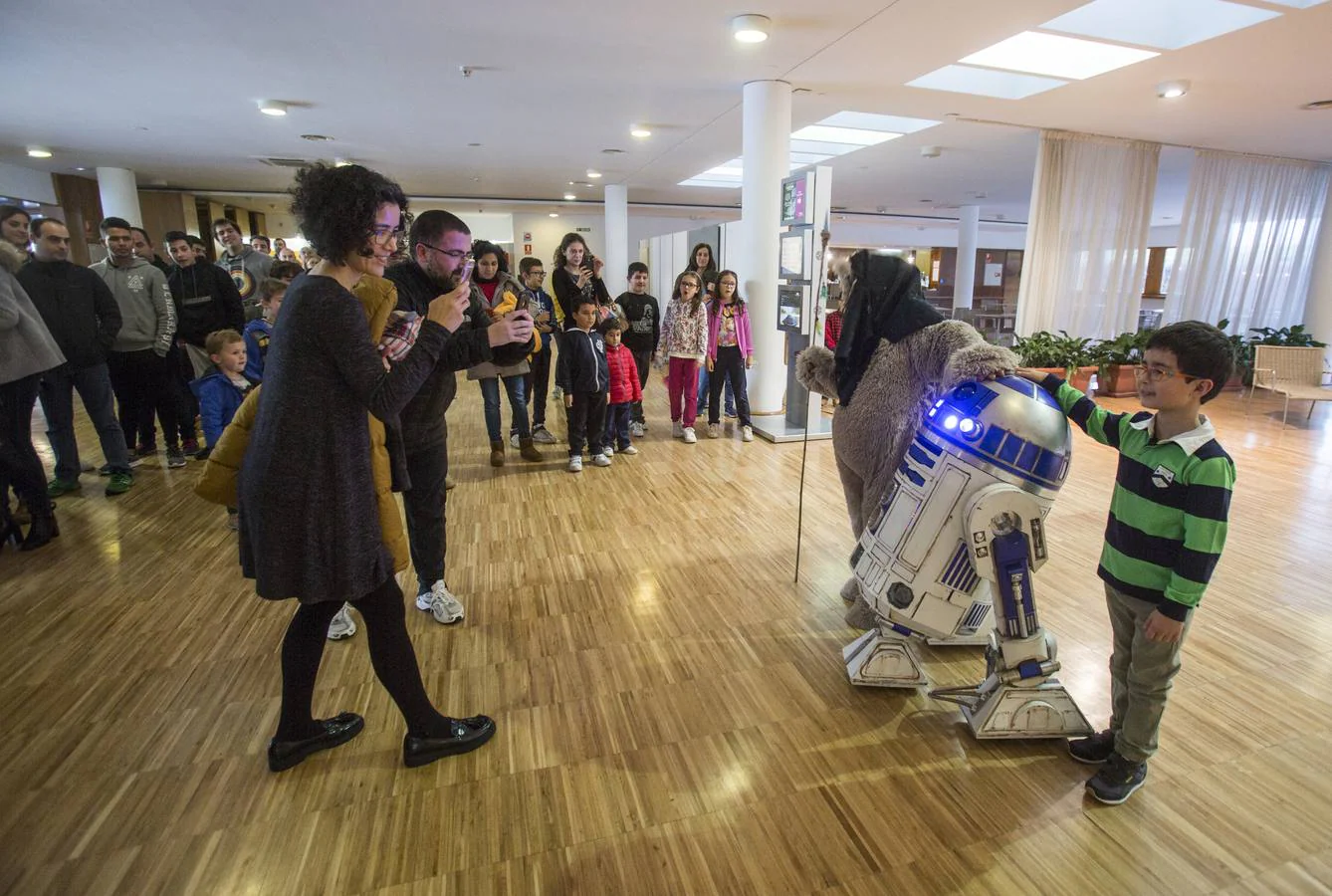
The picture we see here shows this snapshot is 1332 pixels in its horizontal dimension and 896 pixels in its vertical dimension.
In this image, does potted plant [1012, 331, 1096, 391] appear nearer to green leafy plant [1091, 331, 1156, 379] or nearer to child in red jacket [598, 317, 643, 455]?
green leafy plant [1091, 331, 1156, 379]

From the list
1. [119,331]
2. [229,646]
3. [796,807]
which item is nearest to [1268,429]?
[796,807]

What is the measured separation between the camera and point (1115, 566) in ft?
5.22

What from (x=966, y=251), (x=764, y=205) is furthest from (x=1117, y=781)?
(x=966, y=251)

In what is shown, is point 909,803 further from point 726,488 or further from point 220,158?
point 220,158

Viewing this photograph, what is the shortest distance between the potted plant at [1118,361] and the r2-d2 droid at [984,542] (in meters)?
6.61

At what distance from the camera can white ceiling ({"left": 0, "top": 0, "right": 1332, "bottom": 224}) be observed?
381cm

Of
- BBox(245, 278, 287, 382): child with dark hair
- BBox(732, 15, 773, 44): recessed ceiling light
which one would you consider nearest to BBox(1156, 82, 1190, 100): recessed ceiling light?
BBox(732, 15, 773, 44): recessed ceiling light

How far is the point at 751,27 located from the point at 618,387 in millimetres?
2385

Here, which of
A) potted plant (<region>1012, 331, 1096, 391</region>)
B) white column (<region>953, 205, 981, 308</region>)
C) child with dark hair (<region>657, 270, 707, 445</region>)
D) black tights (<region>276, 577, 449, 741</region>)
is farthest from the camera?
white column (<region>953, 205, 981, 308</region>)

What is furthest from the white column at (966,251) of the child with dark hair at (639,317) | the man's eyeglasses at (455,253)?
the man's eyeglasses at (455,253)

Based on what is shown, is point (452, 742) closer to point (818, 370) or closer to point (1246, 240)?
point (818, 370)

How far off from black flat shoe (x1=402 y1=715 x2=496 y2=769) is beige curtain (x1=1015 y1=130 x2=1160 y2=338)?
7595 mm

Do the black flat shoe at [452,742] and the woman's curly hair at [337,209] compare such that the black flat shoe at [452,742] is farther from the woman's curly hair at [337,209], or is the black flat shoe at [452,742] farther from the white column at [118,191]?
the white column at [118,191]

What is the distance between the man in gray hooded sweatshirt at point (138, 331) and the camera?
4.00m
